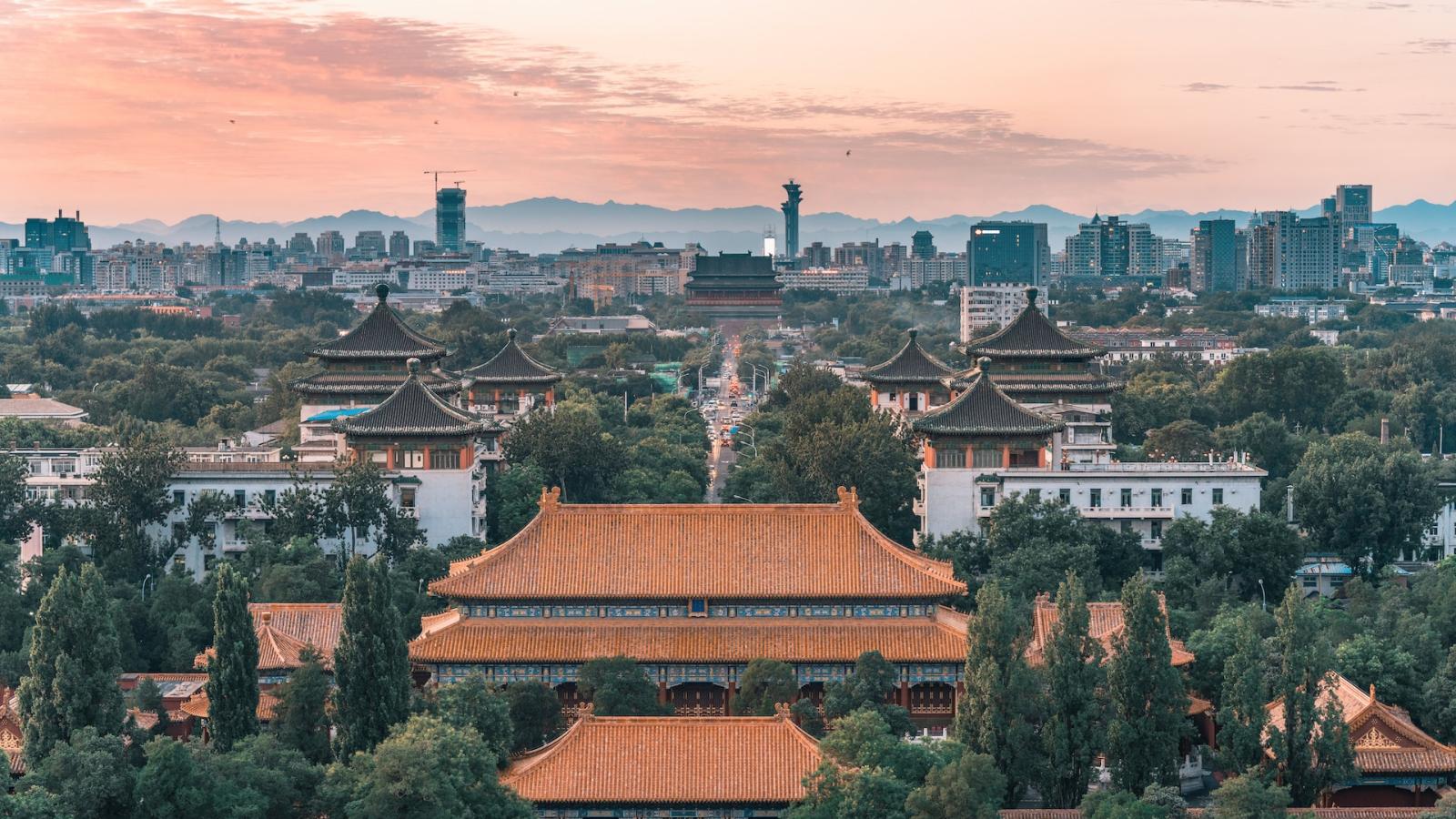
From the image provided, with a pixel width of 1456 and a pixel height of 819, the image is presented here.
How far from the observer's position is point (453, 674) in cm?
3547

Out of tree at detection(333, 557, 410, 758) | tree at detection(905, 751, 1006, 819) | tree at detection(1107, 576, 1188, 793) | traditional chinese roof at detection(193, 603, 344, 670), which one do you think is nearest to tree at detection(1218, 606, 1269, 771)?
tree at detection(1107, 576, 1188, 793)

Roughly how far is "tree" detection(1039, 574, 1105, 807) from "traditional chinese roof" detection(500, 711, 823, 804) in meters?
3.77

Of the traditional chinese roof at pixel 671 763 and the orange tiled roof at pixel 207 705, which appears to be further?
the orange tiled roof at pixel 207 705

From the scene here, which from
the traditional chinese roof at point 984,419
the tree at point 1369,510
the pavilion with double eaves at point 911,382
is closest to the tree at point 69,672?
the traditional chinese roof at point 984,419

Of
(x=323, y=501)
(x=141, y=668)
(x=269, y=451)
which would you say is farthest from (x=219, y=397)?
(x=141, y=668)

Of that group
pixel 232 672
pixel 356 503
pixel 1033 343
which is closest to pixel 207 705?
pixel 232 672

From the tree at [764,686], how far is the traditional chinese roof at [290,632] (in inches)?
266

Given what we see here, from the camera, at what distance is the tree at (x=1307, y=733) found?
31312 mm

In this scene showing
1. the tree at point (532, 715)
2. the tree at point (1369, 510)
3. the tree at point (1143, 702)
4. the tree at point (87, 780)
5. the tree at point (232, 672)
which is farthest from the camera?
the tree at point (1369, 510)

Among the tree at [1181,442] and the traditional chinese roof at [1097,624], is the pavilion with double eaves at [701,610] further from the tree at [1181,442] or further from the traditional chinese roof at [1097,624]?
the tree at [1181,442]

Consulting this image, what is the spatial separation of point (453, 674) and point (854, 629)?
263 inches

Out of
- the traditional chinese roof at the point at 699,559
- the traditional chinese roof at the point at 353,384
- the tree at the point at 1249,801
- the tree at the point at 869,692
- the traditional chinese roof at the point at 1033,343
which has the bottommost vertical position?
the tree at the point at 1249,801

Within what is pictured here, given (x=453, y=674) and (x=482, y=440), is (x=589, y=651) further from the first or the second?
(x=482, y=440)

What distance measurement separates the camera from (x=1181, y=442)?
65312mm
